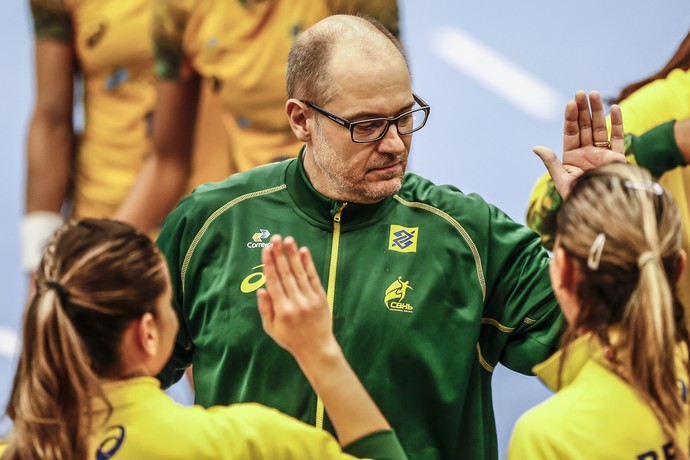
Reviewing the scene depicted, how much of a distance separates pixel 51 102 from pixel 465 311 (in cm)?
236

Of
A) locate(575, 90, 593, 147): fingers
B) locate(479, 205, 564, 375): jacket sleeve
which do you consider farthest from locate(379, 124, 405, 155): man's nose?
locate(575, 90, 593, 147): fingers

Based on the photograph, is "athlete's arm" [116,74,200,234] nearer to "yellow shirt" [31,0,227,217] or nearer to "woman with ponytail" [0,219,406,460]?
"yellow shirt" [31,0,227,217]

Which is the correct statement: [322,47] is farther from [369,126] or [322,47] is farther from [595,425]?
[595,425]

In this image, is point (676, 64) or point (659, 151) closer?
point (659, 151)

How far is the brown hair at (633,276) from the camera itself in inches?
63.3

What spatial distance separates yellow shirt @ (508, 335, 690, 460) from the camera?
160 centimetres

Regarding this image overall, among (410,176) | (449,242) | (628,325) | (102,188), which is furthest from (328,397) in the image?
(102,188)

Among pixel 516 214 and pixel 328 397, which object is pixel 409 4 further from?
pixel 328 397

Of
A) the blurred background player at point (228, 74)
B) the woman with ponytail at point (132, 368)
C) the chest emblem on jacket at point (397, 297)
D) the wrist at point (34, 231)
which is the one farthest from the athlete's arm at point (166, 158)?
the woman with ponytail at point (132, 368)

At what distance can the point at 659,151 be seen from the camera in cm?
256

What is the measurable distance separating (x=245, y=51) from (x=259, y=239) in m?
1.64

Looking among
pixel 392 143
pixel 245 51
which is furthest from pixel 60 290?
pixel 245 51

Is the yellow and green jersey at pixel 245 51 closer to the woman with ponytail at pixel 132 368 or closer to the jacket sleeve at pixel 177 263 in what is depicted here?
the jacket sleeve at pixel 177 263

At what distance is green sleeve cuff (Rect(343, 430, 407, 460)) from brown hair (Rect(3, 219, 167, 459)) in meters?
0.37
